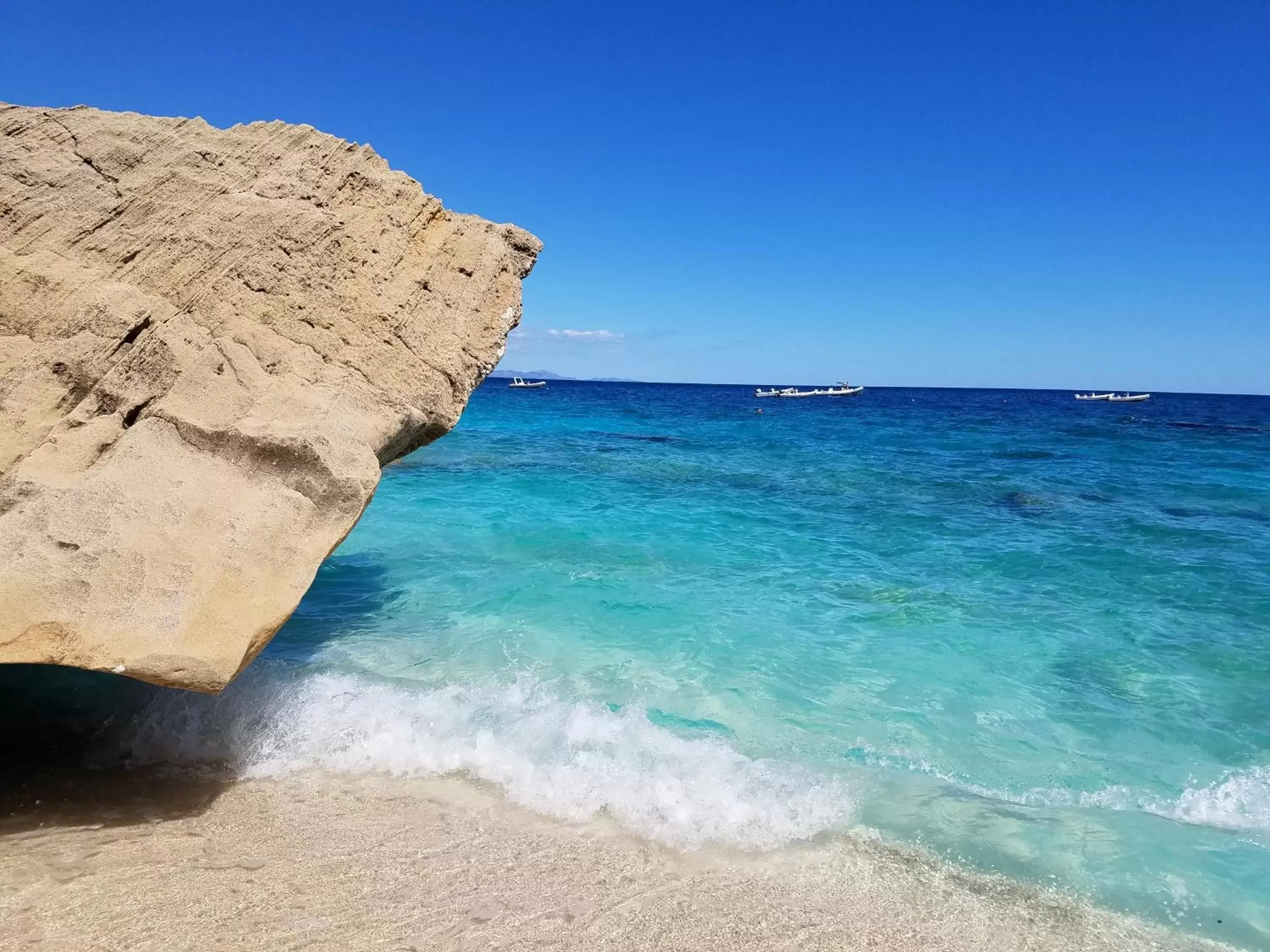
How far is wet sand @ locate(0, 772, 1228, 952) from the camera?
338cm

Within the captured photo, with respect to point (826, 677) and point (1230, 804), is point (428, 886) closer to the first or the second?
point (826, 677)

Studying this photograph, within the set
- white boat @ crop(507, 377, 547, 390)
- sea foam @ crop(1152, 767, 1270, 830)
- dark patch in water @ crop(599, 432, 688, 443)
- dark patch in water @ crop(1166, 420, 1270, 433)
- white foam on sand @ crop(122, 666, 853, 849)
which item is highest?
white boat @ crop(507, 377, 547, 390)

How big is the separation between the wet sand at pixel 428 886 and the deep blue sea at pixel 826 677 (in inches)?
10.9

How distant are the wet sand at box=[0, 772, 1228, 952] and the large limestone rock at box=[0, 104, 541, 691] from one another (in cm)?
97

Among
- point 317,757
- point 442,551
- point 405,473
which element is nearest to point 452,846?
point 317,757

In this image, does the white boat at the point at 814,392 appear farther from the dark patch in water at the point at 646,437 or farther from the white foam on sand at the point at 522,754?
the white foam on sand at the point at 522,754

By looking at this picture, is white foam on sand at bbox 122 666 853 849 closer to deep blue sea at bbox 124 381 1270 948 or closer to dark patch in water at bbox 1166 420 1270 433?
deep blue sea at bbox 124 381 1270 948

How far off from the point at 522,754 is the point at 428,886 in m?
1.43

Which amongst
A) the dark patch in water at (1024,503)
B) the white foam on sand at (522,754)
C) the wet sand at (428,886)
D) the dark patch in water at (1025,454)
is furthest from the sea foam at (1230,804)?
the dark patch in water at (1025,454)

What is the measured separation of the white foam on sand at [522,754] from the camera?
180 inches

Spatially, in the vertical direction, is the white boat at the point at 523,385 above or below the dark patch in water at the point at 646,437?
above

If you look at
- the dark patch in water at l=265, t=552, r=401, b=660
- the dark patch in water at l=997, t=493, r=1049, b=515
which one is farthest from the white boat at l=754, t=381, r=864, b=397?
the dark patch in water at l=265, t=552, r=401, b=660

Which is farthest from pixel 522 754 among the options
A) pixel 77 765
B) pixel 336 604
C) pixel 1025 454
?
pixel 1025 454

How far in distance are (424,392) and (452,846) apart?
307 centimetres
